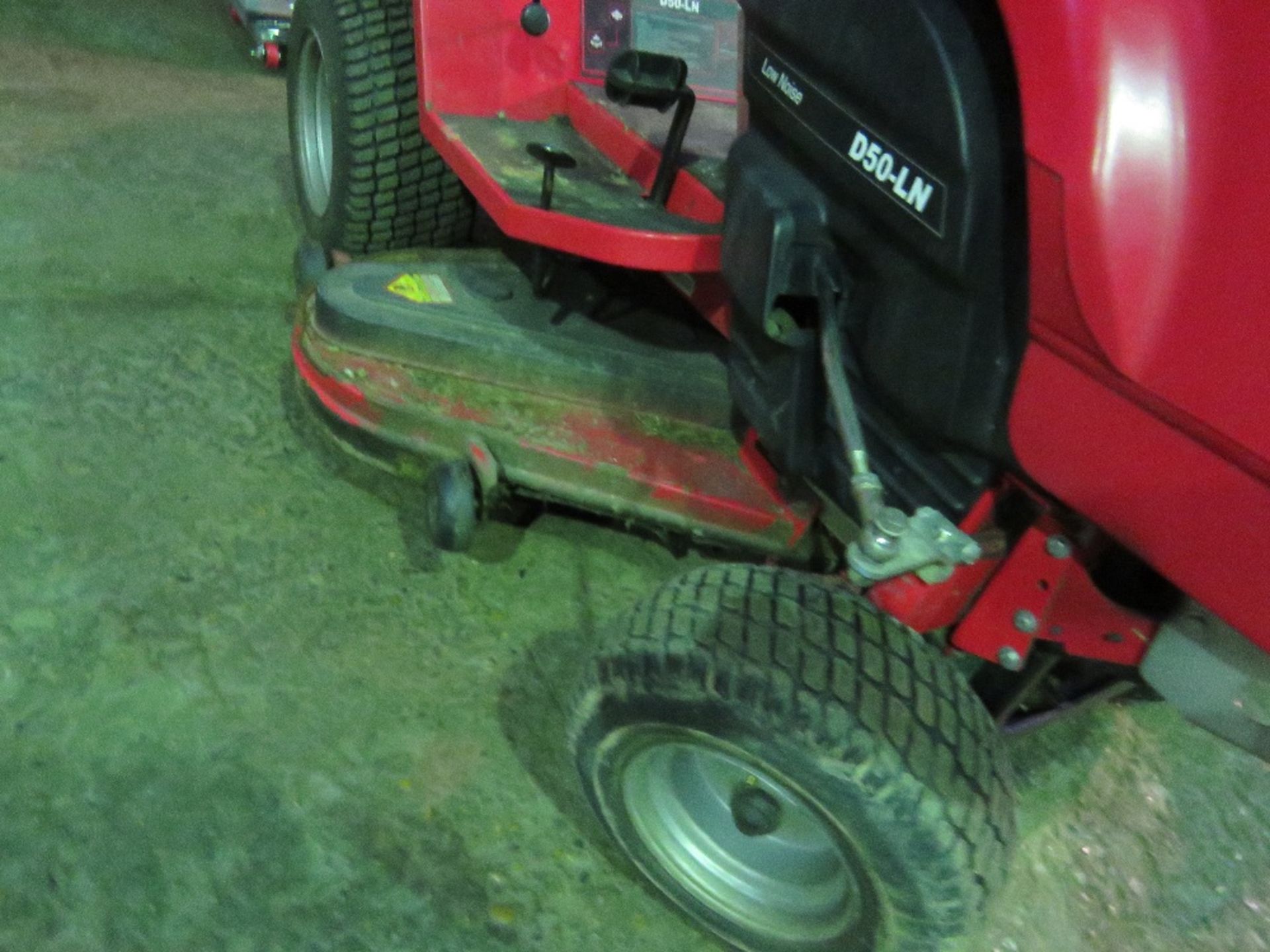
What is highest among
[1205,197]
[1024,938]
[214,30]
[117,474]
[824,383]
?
[1205,197]

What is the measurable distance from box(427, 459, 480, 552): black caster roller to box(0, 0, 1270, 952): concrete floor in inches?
5.7

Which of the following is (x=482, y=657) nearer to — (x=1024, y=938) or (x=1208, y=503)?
(x=1024, y=938)

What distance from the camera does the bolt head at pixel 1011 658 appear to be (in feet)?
3.10

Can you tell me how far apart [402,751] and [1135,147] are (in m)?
1.01

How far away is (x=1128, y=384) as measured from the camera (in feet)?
2.22

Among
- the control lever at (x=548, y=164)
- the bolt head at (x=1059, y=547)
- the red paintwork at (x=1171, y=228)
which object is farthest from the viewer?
the control lever at (x=548, y=164)

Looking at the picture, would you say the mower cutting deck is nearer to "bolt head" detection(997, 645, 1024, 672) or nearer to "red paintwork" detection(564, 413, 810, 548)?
"red paintwork" detection(564, 413, 810, 548)

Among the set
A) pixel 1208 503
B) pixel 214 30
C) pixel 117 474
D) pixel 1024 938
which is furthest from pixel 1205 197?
pixel 214 30

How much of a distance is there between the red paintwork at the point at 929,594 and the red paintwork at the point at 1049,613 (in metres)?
0.01

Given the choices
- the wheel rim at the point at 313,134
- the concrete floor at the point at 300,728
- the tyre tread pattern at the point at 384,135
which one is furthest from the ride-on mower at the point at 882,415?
the wheel rim at the point at 313,134

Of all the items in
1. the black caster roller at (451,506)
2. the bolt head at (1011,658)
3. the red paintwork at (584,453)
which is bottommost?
the black caster roller at (451,506)

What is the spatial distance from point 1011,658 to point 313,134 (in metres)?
1.78

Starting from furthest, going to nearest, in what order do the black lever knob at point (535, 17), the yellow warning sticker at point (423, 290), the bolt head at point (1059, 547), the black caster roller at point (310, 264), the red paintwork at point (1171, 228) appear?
the black caster roller at point (310, 264) < the black lever knob at point (535, 17) < the yellow warning sticker at point (423, 290) < the bolt head at point (1059, 547) < the red paintwork at point (1171, 228)

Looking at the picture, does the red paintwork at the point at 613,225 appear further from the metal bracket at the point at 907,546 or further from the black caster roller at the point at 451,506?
the metal bracket at the point at 907,546
